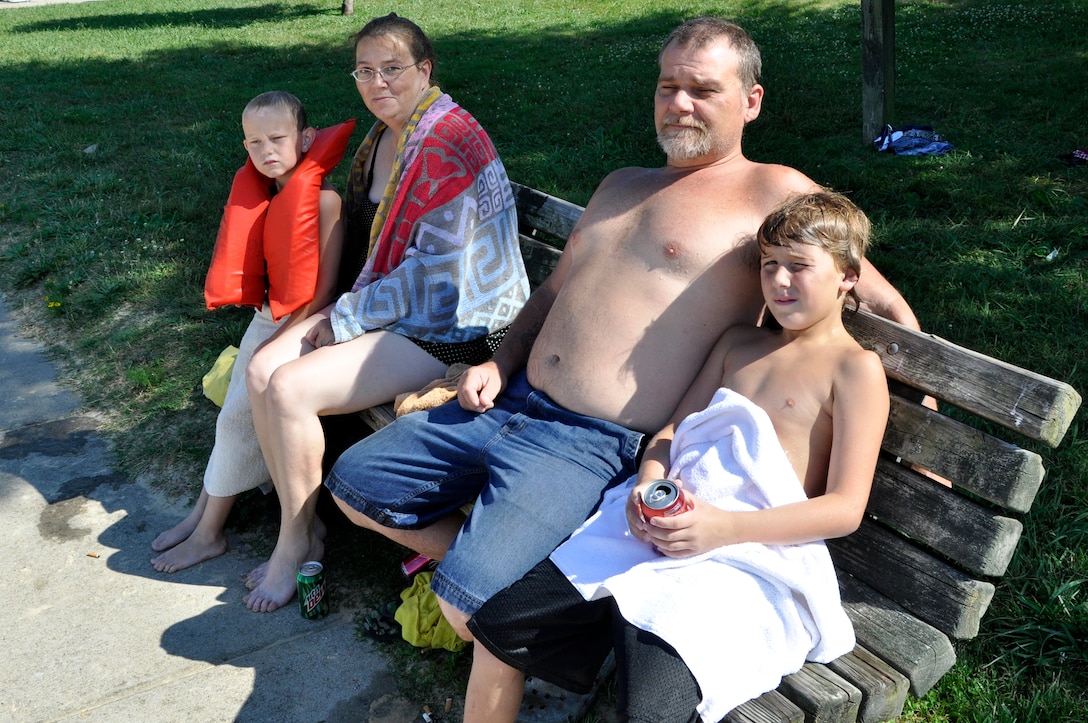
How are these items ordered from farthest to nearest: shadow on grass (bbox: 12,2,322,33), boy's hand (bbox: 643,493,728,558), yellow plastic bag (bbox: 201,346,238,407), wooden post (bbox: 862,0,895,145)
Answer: shadow on grass (bbox: 12,2,322,33) < wooden post (bbox: 862,0,895,145) < yellow plastic bag (bbox: 201,346,238,407) < boy's hand (bbox: 643,493,728,558)

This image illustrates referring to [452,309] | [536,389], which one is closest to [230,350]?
[452,309]

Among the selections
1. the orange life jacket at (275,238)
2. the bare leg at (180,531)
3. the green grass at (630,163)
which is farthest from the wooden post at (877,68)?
the bare leg at (180,531)

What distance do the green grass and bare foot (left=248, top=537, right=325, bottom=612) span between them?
7.4 inches

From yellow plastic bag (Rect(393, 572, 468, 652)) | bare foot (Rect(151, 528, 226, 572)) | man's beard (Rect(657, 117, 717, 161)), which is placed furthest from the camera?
bare foot (Rect(151, 528, 226, 572))

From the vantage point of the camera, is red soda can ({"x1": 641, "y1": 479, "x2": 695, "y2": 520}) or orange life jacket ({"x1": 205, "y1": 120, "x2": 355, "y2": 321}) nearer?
red soda can ({"x1": 641, "y1": 479, "x2": 695, "y2": 520})

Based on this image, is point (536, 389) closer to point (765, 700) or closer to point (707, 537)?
point (707, 537)

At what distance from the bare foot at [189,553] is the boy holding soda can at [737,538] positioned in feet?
5.32

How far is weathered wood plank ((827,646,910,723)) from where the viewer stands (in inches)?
89.7

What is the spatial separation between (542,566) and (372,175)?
7.06 feet

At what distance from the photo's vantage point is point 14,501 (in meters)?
4.15

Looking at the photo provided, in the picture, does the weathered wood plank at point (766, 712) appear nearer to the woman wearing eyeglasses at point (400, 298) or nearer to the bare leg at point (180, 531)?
the woman wearing eyeglasses at point (400, 298)

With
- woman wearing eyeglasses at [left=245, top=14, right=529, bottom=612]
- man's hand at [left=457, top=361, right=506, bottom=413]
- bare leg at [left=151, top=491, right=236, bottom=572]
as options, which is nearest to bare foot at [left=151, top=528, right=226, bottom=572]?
bare leg at [left=151, top=491, right=236, bottom=572]

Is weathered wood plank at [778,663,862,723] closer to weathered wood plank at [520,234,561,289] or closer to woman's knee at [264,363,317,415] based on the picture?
woman's knee at [264,363,317,415]

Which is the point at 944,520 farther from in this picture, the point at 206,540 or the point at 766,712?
the point at 206,540
